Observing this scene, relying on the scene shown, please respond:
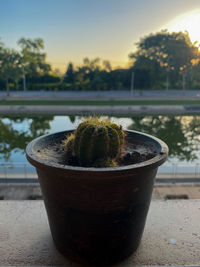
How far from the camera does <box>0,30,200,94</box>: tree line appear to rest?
1086 inches

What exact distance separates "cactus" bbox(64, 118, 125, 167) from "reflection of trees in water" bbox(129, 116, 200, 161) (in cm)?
856

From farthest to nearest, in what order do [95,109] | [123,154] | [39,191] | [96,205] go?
[95,109] → [39,191] → [123,154] → [96,205]

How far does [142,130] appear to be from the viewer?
14.4 meters

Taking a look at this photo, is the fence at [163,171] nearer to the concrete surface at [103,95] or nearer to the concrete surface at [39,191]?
the concrete surface at [39,191]

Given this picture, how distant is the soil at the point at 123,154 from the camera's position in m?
1.81

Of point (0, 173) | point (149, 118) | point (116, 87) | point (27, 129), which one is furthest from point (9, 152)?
point (116, 87)

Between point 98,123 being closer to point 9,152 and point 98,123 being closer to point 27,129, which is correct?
point 9,152

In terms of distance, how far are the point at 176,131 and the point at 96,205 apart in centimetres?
1401

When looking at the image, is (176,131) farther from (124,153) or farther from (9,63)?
(9,63)

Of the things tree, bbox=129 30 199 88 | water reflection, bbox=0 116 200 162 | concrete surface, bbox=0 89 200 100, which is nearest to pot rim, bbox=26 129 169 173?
water reflection, bbox=0 116 200 162

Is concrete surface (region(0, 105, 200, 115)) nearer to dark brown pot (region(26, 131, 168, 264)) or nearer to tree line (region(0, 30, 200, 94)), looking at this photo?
tree line (region(0, 30, 200, 94))

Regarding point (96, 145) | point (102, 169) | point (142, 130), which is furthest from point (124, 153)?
point (142, 130)

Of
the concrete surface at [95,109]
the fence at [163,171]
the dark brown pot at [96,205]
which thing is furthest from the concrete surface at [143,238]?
the concrete surface at [95,109]

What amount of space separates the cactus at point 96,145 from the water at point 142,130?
559 centimetres
